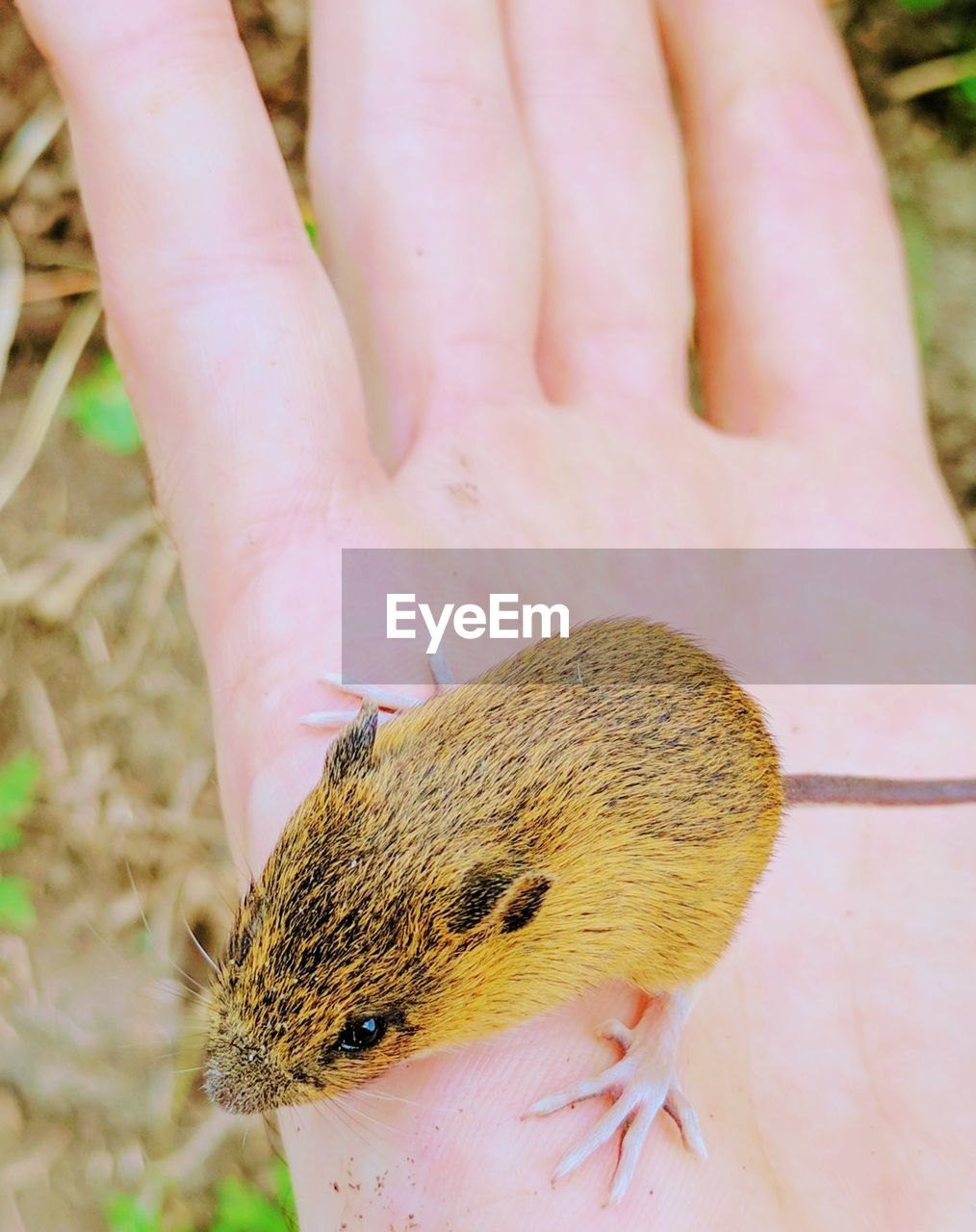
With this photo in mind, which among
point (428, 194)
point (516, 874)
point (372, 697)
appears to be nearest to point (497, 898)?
point (516, 874)

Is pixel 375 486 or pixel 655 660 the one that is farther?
pixel 375 486

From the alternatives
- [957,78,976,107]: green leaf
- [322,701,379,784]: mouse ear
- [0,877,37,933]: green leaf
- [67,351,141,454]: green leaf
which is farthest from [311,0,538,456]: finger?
[957,78,976,107]: green leaf

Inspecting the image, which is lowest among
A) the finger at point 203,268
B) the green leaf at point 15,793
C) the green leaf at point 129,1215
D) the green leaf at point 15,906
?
the green leaf at point 129,1215

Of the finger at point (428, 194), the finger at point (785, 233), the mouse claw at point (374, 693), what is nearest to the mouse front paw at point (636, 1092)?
the mouse claw at point (374, 693)

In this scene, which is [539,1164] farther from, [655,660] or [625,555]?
[625,555]

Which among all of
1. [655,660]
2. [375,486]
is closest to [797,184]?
[375,486]

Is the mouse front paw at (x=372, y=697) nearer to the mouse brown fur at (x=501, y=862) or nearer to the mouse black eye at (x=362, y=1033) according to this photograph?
the mouse brown fur at (x=501, y=862)
